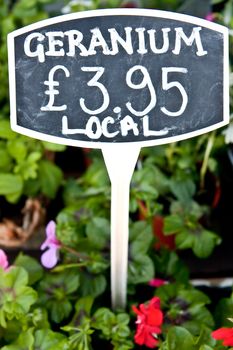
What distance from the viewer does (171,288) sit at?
0.99 meters

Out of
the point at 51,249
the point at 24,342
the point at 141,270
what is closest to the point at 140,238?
the point at 141,270

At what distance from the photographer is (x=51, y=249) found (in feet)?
3.15

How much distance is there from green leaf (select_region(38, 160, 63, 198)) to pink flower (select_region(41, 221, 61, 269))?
251 millimetres

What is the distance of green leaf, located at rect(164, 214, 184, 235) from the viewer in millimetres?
1063

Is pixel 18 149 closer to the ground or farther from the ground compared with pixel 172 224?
farther from the ground

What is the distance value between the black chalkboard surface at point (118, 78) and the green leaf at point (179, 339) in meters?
0.28

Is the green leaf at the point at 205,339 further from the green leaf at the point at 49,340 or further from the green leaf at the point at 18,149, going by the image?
the green leaf at the point at 18,149

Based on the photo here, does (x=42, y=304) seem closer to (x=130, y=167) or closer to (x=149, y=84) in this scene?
(x=130, y=167)

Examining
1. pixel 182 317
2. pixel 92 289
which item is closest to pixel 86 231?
pixel 92 289

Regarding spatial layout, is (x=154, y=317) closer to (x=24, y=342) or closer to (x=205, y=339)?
(x=205, y=339)

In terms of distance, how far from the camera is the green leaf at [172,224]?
1.06 meters

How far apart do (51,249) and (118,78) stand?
0.34m

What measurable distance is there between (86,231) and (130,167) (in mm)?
277

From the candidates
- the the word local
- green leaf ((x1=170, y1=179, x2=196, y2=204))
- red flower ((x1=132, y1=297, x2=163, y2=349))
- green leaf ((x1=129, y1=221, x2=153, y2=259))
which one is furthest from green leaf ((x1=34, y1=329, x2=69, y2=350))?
green leaf ((x1=170, y1=179, x2=196, y2=204))
